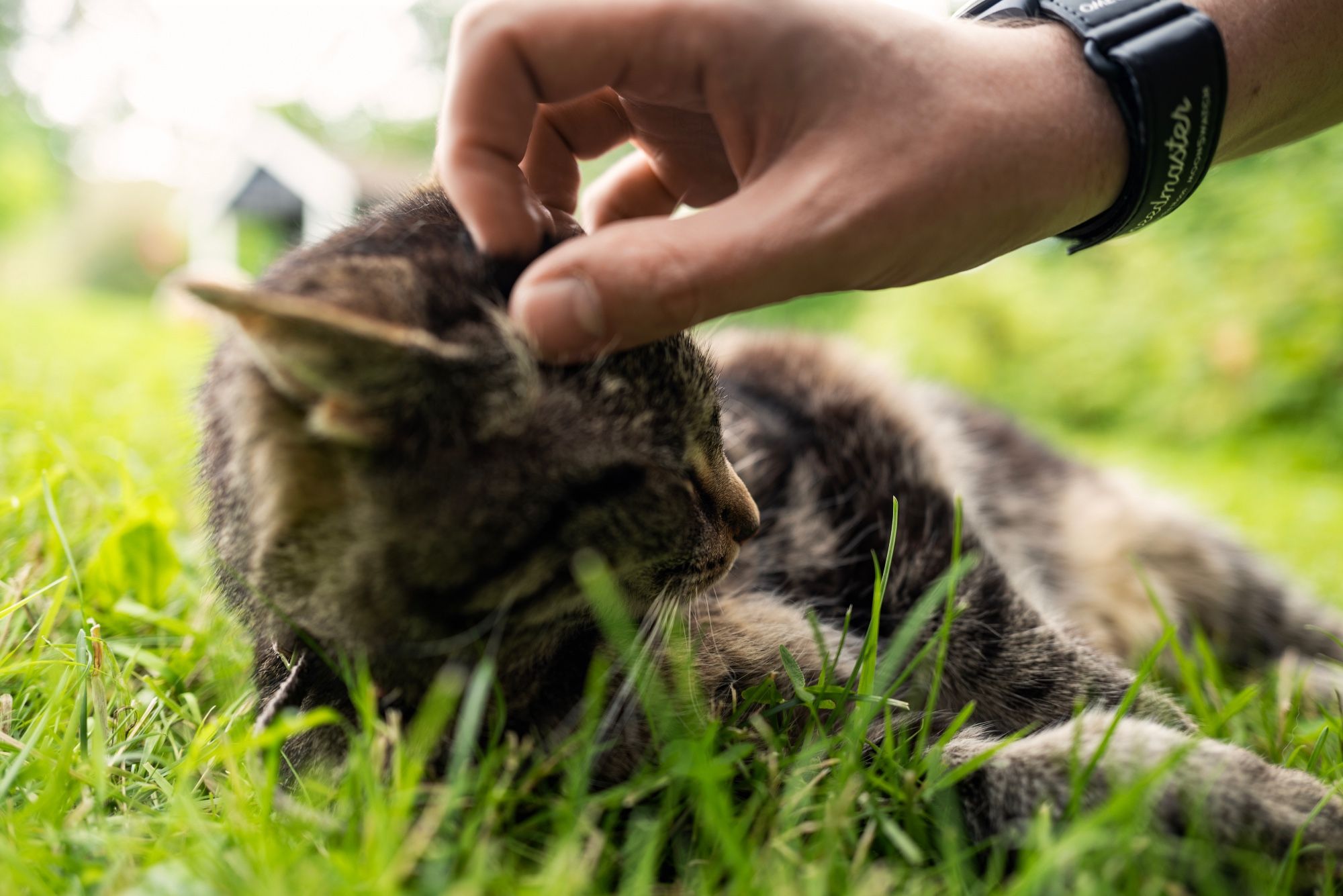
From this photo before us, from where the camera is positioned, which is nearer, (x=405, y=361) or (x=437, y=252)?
(x=405, y=361)

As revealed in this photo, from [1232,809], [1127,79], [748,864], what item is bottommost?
[1232,809]

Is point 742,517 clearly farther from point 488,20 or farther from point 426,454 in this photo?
point 488,20

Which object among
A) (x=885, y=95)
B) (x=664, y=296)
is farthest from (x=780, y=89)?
(x=664, y=296)

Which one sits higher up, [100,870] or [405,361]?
[405,361]

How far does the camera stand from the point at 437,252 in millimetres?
1012

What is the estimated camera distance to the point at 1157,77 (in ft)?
3.53

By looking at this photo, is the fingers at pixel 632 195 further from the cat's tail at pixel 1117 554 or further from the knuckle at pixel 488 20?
the cat's tail at pixel 1117 554

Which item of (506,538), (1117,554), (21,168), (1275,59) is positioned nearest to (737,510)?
(506,538)

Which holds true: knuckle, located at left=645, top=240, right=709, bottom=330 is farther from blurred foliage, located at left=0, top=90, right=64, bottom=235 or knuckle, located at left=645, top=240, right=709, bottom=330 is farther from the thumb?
blurred foliage, located at left=0, top=90, right=64, bottom=235

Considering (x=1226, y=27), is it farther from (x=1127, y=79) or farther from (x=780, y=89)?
(x=780, y=89)

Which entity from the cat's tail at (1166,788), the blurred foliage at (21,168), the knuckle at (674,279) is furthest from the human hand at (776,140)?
the blurred foliage at (21,168)

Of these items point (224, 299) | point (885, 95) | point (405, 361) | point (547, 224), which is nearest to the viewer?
point (224, 299)

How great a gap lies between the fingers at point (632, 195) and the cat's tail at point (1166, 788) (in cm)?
107

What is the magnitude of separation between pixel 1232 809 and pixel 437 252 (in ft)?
3.56
